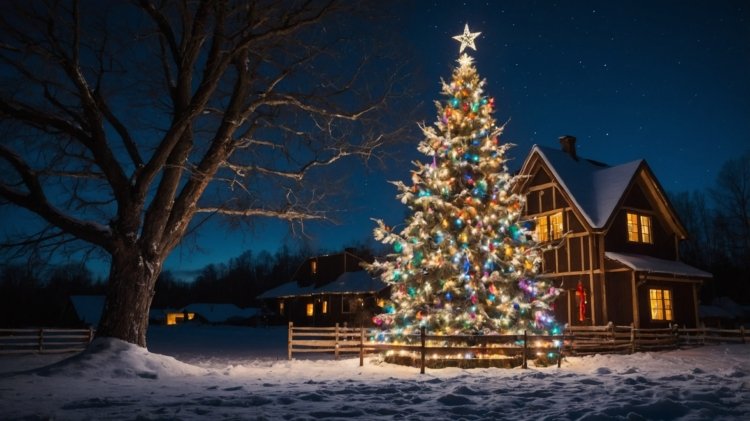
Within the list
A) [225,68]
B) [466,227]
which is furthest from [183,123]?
[466,227]

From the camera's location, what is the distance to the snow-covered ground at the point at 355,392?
8633 mm

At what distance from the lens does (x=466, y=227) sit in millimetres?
17781

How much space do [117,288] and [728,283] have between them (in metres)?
58.2

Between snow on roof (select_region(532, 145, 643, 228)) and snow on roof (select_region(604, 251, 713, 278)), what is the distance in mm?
1765

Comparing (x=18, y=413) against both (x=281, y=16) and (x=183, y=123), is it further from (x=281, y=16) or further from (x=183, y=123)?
(x=281, y=16)

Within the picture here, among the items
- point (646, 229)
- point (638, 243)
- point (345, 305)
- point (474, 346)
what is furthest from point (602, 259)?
point (345, 305)

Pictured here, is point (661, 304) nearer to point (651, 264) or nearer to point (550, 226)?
point (651, 264)

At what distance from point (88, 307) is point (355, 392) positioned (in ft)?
210

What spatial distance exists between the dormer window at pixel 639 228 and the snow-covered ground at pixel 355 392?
491 inches

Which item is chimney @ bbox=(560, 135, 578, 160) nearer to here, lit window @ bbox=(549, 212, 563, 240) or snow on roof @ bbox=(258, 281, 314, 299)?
lit window @ bbox=(549, 212, 563, 240)

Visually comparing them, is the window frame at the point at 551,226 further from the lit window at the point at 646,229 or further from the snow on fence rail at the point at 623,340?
the snow on fence rail at the point at 623,340

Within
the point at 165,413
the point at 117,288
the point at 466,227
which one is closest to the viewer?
the point at 165,413

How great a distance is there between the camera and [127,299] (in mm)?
15594

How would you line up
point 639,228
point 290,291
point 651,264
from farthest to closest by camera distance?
1. point 290,291
2. point 639,228
3. point 651,264
